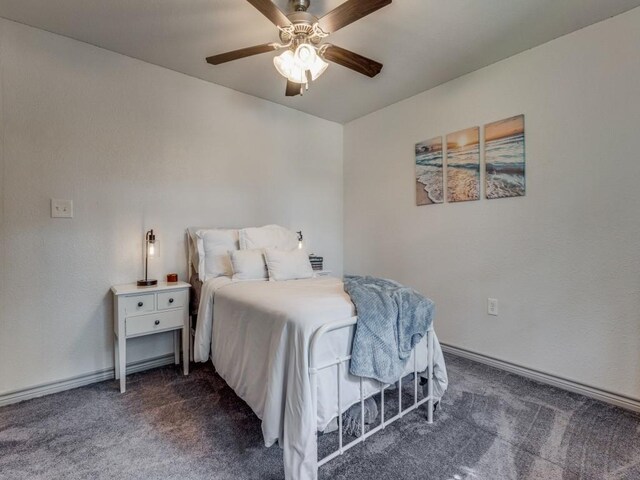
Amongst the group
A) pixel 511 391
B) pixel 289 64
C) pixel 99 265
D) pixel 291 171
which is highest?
pixel 289 64

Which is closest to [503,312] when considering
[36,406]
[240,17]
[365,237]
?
[365,237]

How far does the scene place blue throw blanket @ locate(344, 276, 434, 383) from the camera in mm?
1476

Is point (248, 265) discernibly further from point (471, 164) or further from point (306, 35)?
point (471, 164)

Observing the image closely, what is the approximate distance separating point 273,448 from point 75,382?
1.65 m

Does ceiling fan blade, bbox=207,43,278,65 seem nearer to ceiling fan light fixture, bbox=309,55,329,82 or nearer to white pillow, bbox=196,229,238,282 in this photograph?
ceiling fan light fixture, bbox=309,55,329,82

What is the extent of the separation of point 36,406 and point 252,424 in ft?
4.69

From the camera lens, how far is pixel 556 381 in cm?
216

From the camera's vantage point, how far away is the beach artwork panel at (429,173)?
286 cm

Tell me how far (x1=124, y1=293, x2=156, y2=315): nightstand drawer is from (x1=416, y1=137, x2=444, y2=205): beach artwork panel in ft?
8.11

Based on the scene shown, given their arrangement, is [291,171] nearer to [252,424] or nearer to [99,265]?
[99,265]

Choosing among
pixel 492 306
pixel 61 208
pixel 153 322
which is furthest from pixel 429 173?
pixel 61 208

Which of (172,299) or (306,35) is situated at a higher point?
(306,35)

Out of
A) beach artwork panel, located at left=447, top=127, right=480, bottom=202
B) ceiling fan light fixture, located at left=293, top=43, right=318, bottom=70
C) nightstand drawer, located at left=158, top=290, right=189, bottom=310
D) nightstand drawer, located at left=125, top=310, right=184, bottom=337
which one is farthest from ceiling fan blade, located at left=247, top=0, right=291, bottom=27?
nightstand drawer, located at left=125, top=310, right=184, bottom=337

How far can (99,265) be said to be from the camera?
7.57 ft
